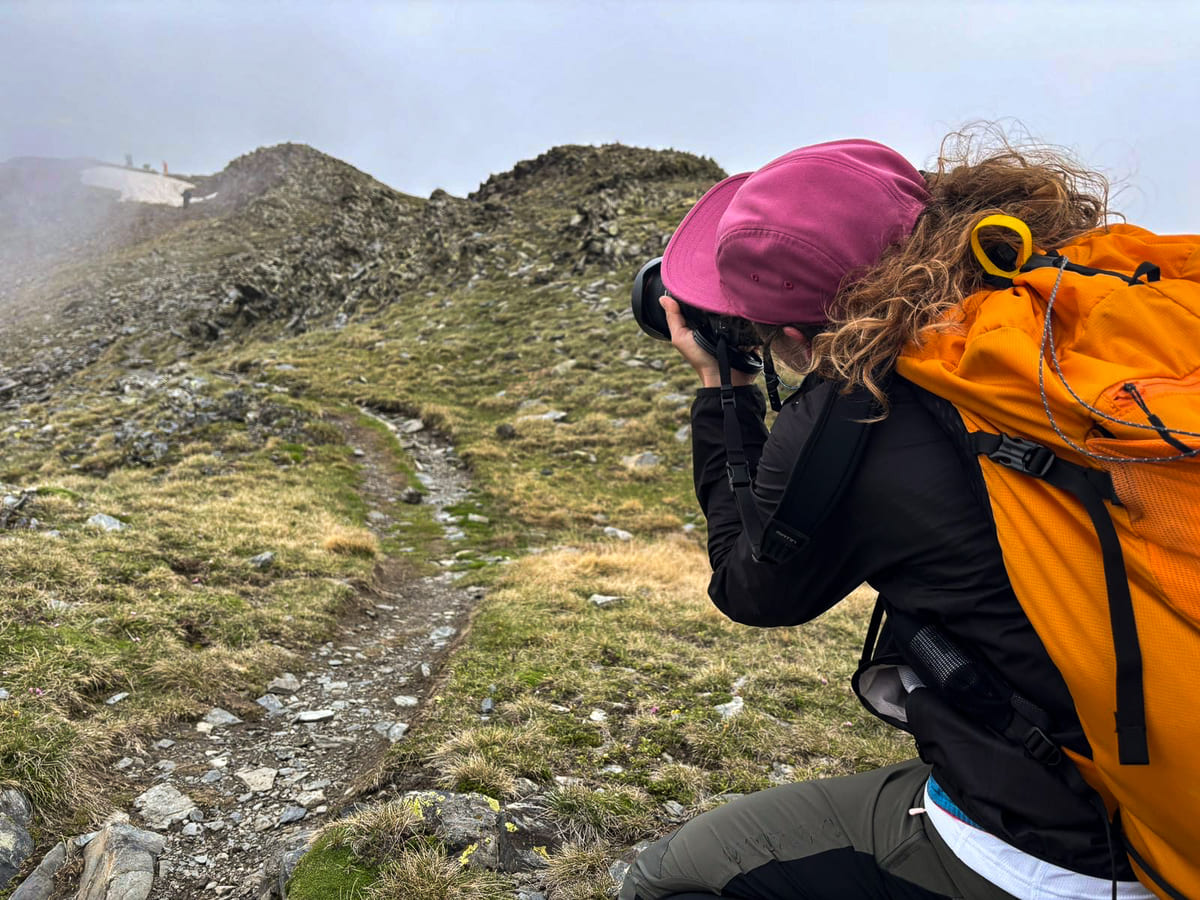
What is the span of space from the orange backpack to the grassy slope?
2870mm

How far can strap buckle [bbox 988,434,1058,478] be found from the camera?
4.53 ft

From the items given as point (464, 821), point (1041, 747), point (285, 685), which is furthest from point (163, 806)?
point (1041, 747)

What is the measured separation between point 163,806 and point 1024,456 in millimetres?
4880

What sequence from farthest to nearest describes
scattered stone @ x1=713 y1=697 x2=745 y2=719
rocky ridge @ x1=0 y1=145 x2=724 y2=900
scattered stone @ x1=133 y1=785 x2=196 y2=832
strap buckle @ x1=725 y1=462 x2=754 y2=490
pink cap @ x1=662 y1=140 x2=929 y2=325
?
scattered stone @ x1=713 y1=697 x2=745 y2=719, rocky ridge @ x1=0 y1=145 x2=724 y2=900, scattered stone @ x1=133 y1=785 x2=196 y2=832, strap buckle @ x1=725 y1=462 x2=754 y2=490, pink cap @ x1=662 y1=140 x2=929 y2=325

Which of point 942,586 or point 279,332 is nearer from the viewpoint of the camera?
point 942,586

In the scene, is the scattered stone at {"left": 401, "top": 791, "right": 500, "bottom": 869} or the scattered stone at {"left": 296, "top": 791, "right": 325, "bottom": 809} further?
the scattered stone at {"left": 296, "top": 791, "right": 325, "bottom": 809}

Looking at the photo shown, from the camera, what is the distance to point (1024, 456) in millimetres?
1414

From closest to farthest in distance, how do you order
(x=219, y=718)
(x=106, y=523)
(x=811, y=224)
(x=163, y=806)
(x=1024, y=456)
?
(x=1024, y=456) → (x=811, y=224) → (x=163, y=806) → (x=219, y=718) → (x=106, y=523)

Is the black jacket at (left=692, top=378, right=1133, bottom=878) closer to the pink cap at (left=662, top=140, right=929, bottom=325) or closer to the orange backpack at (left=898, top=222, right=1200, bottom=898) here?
the orange backpack at (left=898, top=222, right=1200, bottom=898)

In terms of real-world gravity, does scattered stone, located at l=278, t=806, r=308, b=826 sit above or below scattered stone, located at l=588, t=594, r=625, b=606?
A: below

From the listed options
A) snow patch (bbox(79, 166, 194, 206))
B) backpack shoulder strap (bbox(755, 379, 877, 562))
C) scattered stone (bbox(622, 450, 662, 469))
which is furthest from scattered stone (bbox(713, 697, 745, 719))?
snow patch (bbox(79, 166, 194, 206))

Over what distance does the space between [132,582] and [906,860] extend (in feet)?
23.7

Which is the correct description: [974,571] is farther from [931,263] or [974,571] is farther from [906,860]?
[906,860]

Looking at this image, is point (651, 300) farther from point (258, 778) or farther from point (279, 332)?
point (279, 332)
